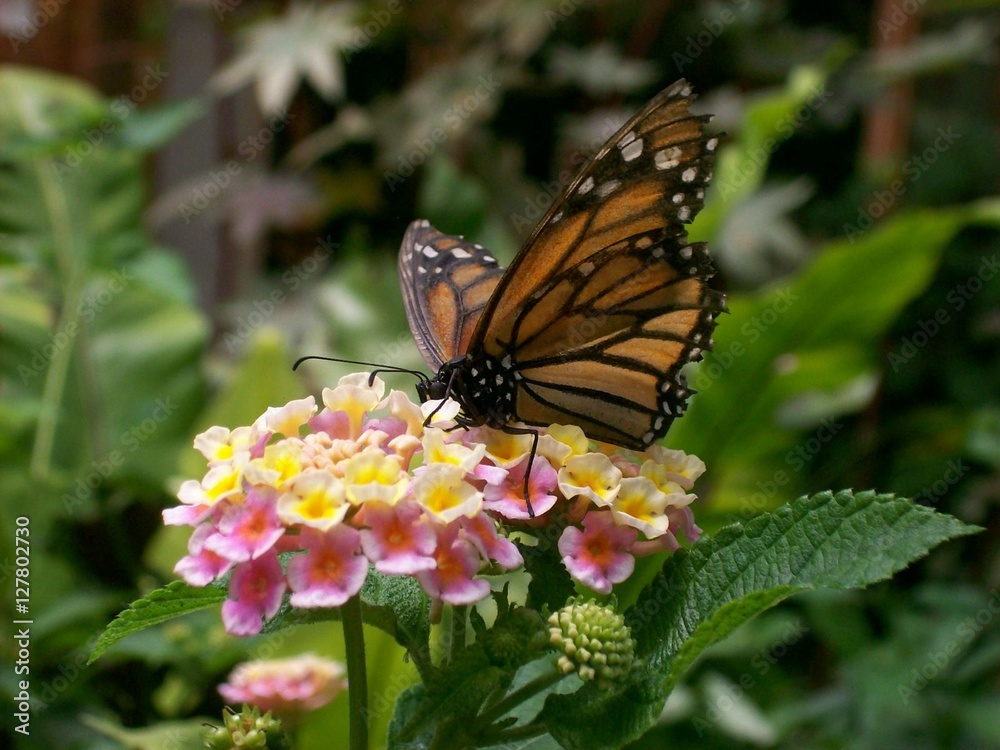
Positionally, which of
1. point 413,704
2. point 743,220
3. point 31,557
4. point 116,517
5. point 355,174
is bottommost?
point 413,704

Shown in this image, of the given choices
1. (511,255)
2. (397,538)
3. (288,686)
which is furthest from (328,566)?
(511,255)

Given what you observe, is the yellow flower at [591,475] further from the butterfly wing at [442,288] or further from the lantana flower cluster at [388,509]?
the butterfly wing at [442,288]

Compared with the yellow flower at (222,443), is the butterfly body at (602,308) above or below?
above

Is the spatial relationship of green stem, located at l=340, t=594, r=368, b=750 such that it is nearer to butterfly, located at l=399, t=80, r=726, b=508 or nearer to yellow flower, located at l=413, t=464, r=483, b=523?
yellow flower, located at l=413, t=464, r=483, b=523

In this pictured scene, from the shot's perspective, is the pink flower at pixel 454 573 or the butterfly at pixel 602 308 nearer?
the pink flower at pixel 454 573

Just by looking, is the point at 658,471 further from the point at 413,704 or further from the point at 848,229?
the point at 848,229

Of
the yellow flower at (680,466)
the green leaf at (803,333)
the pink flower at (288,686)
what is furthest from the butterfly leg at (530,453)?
the green leaf at (803,333)

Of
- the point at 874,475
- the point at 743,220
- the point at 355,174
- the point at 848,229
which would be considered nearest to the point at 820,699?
the point at 874,475

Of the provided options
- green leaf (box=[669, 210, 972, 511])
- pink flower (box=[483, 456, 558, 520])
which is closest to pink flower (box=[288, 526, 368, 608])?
pink flower (box=[483, 456, 558, 520])
